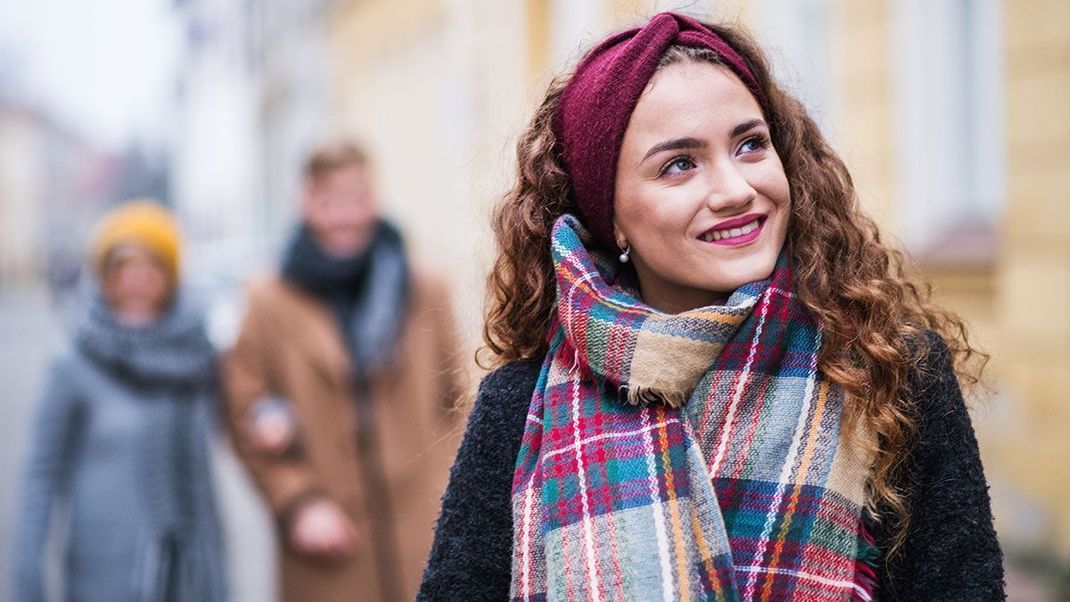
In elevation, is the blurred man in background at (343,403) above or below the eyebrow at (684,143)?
below

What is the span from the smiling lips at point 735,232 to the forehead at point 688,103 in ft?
0.42

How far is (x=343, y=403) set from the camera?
4.25 meters

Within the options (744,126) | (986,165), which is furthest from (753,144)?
(986,165)

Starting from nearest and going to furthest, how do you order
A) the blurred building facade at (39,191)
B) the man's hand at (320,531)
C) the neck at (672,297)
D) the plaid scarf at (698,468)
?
the plaid scarf at (698,468)
the neck at (672,297)
the man's hand at (320,531)
the blurred building facade at (39,191)

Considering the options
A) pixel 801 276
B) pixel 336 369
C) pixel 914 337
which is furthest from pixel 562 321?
pixel 336 369

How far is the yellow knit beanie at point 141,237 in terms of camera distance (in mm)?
4418

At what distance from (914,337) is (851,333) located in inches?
4.2

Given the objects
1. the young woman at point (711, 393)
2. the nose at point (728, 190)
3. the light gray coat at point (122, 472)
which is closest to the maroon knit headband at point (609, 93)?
the young woman at point (711, 393)

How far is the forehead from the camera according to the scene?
1.88m

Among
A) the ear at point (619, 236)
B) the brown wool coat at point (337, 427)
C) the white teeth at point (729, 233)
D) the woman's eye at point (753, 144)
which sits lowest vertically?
the brown wool coat at point (337, 427)

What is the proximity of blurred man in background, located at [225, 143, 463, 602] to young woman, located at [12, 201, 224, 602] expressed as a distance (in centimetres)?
19

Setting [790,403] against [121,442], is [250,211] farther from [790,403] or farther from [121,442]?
[790,403]

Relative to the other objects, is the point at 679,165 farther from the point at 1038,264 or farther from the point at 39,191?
the point at 39,191

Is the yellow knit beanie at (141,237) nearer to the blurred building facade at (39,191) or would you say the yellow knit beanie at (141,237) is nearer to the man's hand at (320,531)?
the man's hand at (320,531)
